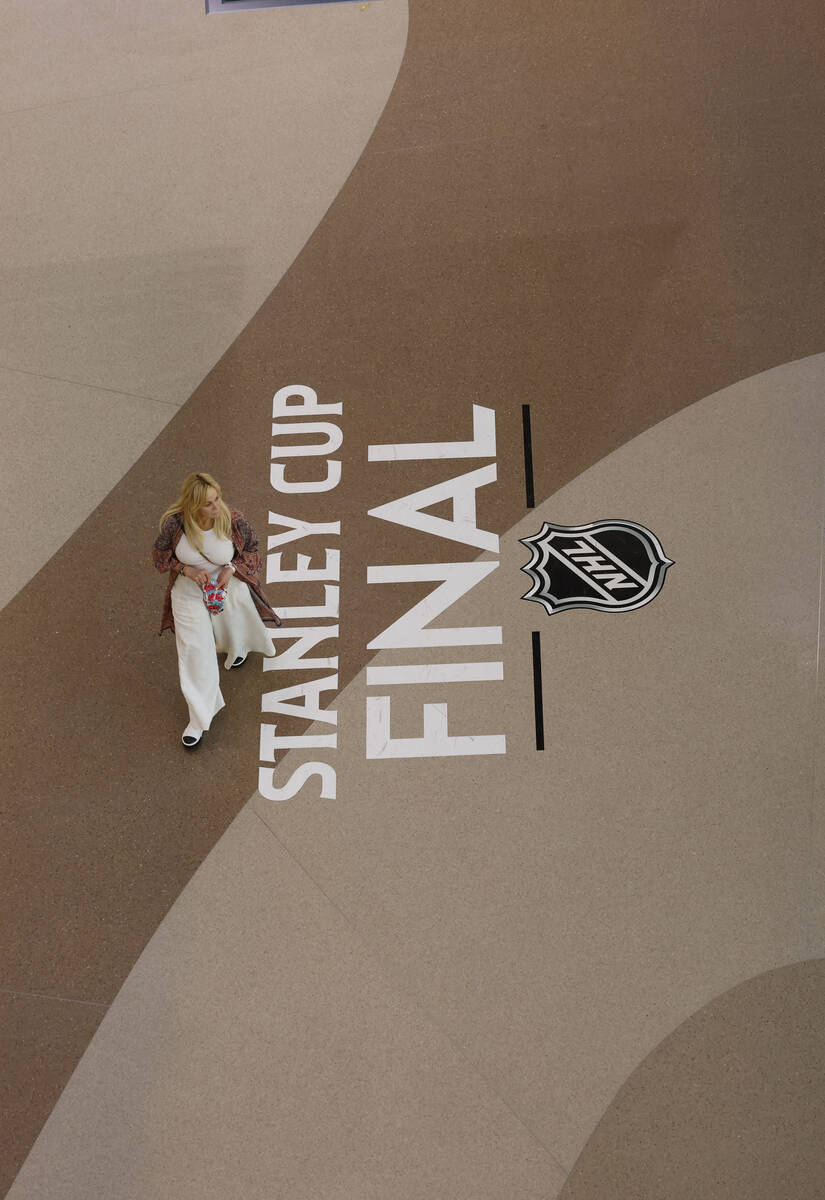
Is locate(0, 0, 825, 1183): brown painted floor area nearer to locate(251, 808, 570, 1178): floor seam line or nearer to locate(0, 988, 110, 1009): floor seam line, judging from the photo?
locate(0, 988, 110, 1009): floor seam line

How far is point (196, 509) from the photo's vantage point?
16.6ft

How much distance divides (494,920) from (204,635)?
5.63 ft

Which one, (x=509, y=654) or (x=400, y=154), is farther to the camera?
(x=400, y=154)

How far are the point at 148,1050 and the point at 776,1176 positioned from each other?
2445 mm

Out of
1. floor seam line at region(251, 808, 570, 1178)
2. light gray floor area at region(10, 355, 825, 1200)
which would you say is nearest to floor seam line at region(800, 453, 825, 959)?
light gray floor area at region(10, 355, 825, 1200)

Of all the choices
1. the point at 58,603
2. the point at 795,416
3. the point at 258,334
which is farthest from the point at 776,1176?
the point at 258,334

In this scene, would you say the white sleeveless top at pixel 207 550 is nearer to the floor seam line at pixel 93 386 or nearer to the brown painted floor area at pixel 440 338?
the brown painted floor area at pixel 440 338

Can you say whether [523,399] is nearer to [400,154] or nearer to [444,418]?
[444,418]

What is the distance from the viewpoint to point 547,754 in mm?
5438

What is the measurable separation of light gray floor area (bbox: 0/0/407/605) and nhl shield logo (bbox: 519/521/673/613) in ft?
6.88

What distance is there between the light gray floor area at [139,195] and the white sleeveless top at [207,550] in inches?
48.8

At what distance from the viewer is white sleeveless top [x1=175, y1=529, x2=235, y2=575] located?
5.14 m

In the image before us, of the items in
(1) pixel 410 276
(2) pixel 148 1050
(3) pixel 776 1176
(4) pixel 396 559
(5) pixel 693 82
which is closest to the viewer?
(3) pixel 776 1176

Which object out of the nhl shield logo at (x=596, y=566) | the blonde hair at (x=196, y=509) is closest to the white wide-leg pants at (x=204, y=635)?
the blonde hair at (x=196, y=509)
